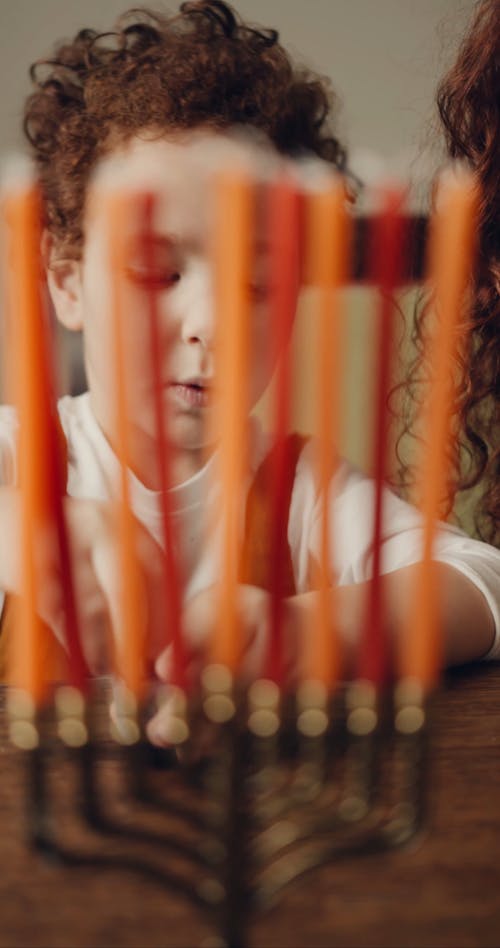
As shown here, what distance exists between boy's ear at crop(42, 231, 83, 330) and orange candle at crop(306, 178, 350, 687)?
764mm

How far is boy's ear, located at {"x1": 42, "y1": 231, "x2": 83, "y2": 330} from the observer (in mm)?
987

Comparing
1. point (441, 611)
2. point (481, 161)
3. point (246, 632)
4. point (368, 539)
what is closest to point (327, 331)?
point (246, 632)

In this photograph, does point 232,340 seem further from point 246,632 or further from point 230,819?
point 246,632

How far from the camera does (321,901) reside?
0.35 m

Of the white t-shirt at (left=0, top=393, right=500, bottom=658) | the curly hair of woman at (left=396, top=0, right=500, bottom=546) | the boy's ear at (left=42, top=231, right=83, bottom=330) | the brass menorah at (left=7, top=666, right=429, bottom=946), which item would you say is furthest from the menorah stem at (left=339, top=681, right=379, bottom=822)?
the boy's ear at (left=42, top=231, right=83, bottom=330)

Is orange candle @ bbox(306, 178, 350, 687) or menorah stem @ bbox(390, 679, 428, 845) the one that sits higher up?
orange candle @ bbox(306, 178, 350, 687)

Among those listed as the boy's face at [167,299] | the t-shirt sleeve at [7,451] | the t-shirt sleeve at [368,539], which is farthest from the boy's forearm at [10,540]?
the t-shirt sleeve at [7,451]

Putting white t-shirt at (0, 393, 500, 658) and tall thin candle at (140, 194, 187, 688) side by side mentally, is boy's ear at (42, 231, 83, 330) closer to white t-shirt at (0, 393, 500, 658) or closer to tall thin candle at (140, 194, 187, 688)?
white t-shirt at (0, 393, 500, 658)

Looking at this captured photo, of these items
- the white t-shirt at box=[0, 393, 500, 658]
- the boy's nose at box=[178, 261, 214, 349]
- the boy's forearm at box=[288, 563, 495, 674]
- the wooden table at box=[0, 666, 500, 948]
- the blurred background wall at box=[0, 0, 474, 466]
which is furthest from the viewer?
the blurred background wall at box=[0, 0, 474, 466]

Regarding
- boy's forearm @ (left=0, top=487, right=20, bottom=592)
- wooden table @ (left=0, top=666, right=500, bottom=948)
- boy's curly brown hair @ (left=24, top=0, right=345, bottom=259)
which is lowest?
wooden table @ (left=0, top=666, right=500, bottom=948)

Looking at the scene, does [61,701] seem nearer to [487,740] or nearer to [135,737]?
[135,737]

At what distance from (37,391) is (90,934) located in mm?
203

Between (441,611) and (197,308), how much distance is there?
299 mm

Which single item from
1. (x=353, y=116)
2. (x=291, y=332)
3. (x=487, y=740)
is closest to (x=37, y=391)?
(x=291, y=332)
